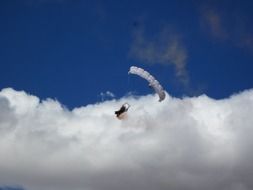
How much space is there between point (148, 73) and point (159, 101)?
595 cm

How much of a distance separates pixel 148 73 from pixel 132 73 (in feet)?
10.2

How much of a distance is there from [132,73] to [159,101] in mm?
7655

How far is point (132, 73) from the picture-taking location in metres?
200

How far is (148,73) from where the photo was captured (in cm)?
19950

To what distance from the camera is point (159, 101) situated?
651ft
